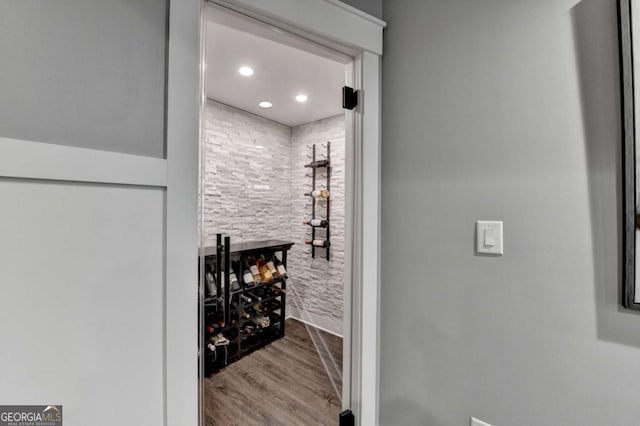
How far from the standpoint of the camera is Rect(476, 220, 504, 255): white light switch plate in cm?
98

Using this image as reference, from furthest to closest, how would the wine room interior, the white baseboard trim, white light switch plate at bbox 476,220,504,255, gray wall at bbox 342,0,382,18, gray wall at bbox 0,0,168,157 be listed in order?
the white baseboard trim, the wine room interior, gray wall at bbox 342,0,382,18, white light switch plate at bbox 476,220,504,255, gray wall at bbox 0,0,168,157

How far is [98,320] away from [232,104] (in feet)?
3.63

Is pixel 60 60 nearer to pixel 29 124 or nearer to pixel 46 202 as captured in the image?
pixel 29 124

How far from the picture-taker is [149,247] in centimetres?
77

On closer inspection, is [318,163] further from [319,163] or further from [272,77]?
[272,77]

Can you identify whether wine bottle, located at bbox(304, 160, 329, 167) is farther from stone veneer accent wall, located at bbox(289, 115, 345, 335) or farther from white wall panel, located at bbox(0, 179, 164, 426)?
Answer: white wall panel, located at bbox(0, 179, 164, 426)

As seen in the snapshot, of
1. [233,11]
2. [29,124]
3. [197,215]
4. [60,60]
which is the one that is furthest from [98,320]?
[233,11]

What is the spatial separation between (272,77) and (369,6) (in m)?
0.70

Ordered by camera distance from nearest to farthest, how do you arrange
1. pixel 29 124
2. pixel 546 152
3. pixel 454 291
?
pixel 29 124 → pixel 546 152 → pixel 454 291

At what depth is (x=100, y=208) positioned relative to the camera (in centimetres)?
71

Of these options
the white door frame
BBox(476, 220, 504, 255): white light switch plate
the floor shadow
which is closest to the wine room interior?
the white door frame

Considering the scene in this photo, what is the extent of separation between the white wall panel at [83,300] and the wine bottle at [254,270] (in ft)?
2.24

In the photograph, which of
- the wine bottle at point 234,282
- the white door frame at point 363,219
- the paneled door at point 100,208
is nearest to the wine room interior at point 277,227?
the wine bottle at point 234,282

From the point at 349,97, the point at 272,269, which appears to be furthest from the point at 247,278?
the point at 349,97
